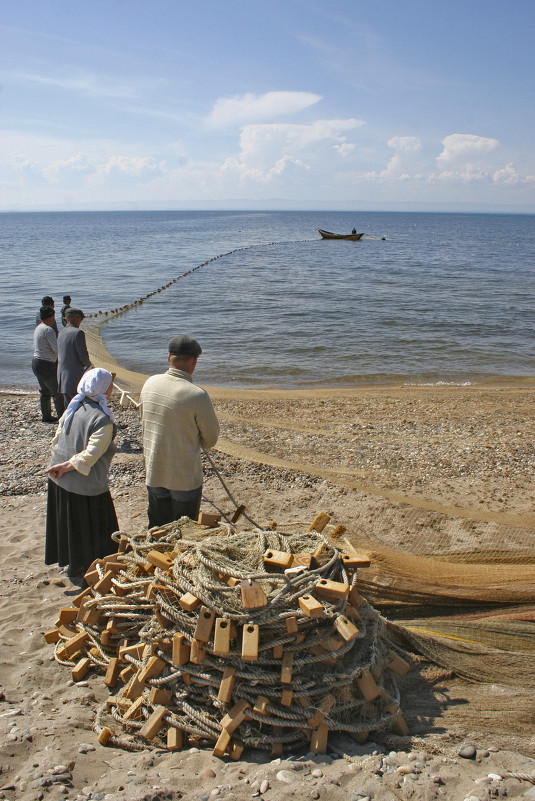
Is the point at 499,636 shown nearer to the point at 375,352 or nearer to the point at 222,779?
the point at 222,779

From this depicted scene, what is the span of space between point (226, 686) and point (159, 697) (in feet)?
1.46

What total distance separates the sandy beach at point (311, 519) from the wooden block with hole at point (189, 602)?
74 centimetres

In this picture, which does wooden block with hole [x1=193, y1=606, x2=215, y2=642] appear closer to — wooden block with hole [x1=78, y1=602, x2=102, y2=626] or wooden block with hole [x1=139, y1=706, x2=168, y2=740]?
wooden block with hole [x1=139, y1=706, x2=168, y2=740]

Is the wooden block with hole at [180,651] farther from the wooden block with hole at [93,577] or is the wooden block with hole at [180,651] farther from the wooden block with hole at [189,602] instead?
the wooden block with hole at [93,577]

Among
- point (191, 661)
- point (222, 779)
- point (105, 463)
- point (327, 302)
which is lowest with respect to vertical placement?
point (222, 779)

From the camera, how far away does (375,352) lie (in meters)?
18.6

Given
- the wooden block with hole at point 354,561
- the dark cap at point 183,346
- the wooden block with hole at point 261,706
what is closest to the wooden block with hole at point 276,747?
the wooden block with hole at point 261,706

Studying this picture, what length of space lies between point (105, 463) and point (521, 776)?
11.3 ft

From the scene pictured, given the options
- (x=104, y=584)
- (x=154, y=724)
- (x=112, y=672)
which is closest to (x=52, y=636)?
(x=104, y=584)

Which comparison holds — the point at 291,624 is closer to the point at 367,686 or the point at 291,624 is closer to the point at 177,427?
the point at 367,686

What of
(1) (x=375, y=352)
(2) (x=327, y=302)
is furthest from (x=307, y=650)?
(2) (x=327, y=302)

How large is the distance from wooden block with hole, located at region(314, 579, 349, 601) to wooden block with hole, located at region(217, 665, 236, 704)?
65 cm

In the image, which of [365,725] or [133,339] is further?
[133,339]

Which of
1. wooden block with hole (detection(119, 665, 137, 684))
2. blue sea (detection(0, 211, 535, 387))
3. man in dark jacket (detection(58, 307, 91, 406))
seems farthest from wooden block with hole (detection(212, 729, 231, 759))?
blue sea (detection(0, 211, 535, 387))
